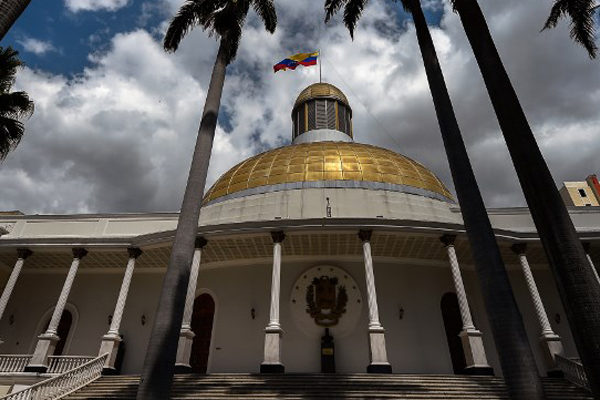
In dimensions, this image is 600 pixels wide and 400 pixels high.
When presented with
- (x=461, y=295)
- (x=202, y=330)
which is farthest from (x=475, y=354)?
(x=202, y=330)

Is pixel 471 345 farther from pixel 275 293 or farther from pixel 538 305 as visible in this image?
pixel 275 293

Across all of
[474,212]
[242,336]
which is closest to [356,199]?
[242,336]

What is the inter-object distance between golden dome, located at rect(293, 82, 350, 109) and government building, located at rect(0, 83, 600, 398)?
12.6 m

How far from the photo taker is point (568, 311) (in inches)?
204

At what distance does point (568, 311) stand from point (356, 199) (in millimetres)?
14206

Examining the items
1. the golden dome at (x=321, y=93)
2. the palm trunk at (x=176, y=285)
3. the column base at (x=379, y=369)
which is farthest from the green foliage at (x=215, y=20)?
the golden dome at (x=321, y=93)

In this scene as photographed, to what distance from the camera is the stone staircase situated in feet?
34.5

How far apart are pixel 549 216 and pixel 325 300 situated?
40.3 feet

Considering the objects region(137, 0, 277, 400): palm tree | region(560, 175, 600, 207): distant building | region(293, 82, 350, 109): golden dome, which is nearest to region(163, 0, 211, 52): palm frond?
region(137, 0, 277, 400): palm tree

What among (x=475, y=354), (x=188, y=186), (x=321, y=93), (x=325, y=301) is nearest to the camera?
(x=188, y=186)

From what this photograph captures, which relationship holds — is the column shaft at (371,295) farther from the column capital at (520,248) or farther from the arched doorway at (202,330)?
the arched doorway at (202,330)

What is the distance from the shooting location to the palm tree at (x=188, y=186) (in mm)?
6672

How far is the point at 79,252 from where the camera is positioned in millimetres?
17797

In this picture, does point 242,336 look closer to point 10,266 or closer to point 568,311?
point 10,266
